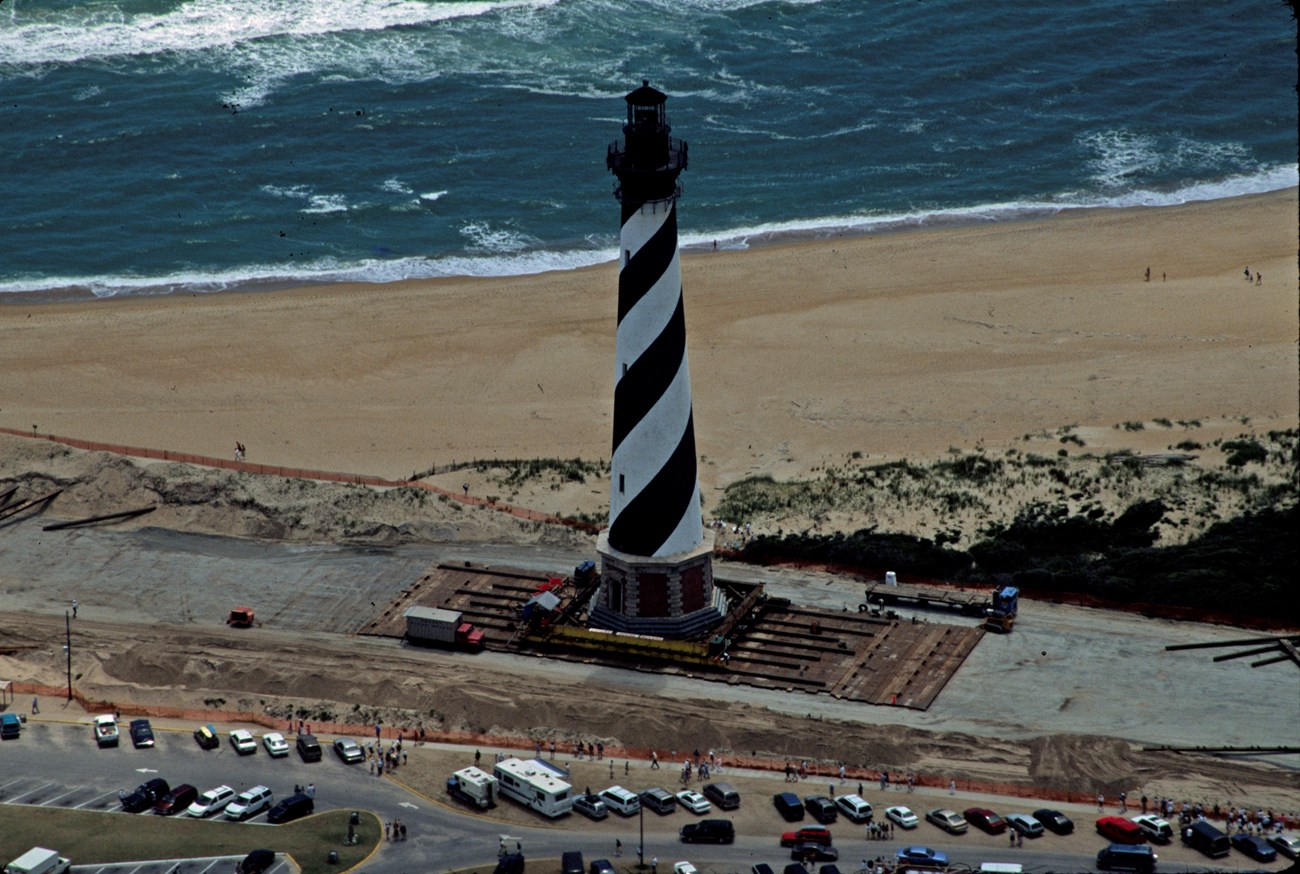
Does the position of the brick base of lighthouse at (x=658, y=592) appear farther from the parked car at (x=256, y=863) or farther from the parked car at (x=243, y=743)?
the parked car at (x=256, y=863)

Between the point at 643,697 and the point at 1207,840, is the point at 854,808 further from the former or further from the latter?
the point at 643,697

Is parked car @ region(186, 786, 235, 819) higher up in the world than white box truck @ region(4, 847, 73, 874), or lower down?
lower down

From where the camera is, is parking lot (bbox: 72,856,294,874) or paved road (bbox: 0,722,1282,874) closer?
parking lot (bbox: 72,856,294,874)

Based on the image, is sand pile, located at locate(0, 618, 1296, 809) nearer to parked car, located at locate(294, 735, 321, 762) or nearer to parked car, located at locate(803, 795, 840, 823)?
parked car, located at locate(294, 735, 321, 762)

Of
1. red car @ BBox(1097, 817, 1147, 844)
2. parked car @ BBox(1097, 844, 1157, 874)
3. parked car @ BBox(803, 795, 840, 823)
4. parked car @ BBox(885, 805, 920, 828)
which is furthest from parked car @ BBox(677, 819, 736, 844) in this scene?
red car @ BBox(1097, 817, 1147, 844)

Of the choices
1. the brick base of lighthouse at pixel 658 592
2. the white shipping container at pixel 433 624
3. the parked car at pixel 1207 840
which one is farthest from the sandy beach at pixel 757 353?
the parked car at pixel 1207 840

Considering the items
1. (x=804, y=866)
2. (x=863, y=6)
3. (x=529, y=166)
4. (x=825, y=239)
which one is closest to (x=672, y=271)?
(x=804, y=866)

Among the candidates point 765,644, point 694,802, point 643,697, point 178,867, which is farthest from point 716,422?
point 178,867
